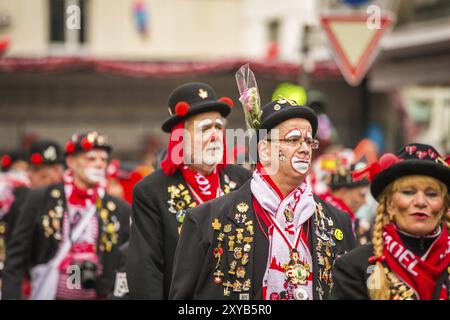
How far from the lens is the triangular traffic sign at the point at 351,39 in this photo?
39.4 ft

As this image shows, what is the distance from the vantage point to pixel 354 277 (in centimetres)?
533

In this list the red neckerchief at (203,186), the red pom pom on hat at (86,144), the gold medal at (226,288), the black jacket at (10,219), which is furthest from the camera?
the black jacket at (10,219)

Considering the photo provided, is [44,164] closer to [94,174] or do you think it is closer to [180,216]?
[94,174]

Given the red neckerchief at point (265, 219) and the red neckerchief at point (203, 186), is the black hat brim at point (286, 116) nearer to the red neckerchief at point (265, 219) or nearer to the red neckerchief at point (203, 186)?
the red neckerchief at point (265, 219)

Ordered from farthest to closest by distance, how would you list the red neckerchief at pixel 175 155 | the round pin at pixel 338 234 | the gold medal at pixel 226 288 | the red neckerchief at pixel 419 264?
the red neckerchief at pixel 175 155 < the round pin at pixel 338 234 < the gold medal at pixel 226 288 < the red neckerchief at pixel 419 264

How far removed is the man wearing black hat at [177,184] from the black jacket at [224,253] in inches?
49.8

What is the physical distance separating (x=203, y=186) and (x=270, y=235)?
5.47 feet

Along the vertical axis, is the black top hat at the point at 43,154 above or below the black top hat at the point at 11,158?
below

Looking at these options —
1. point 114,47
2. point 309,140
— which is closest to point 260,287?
point 309,140

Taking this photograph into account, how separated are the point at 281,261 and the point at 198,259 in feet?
1.41

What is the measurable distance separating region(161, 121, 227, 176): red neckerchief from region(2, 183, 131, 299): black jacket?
70.2 inches

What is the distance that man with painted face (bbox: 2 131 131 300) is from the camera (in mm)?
9211

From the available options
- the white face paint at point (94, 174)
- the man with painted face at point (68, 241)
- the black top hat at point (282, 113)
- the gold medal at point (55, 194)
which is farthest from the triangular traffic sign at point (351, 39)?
the black top hat at point (282, 113)

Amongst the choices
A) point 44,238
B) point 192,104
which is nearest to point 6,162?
point 44,238
